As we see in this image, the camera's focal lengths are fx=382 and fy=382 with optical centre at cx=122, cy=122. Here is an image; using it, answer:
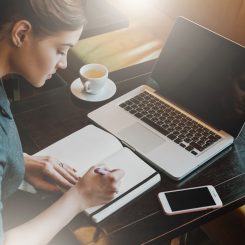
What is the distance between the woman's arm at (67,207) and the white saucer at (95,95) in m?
0.35

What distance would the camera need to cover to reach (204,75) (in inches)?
44.2

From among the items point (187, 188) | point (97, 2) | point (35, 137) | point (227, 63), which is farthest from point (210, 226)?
point (97, 2)

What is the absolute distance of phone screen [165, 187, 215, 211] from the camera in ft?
2.90

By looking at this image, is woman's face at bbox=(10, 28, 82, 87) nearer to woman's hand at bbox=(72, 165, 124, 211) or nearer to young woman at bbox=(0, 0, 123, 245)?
young woman at bbox=(0, 0, 123, 245)

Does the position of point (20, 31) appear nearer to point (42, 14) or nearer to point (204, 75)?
point (42, 14)

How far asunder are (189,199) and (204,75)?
1.30 ft

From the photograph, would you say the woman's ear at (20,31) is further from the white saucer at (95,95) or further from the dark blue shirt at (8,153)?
the white saucer at (95,95)

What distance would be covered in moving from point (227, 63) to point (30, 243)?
695mm

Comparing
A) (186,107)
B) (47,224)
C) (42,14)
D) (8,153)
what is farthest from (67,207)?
Answer: (186,107)

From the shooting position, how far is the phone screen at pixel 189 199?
2.90ft

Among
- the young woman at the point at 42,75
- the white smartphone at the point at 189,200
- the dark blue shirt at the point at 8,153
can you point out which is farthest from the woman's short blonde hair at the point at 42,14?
the white smartphone at the point at 189,200

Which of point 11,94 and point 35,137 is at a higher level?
point 35,137

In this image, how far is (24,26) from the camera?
74 centimetres

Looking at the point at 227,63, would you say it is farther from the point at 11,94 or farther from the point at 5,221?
the point at 11,94
